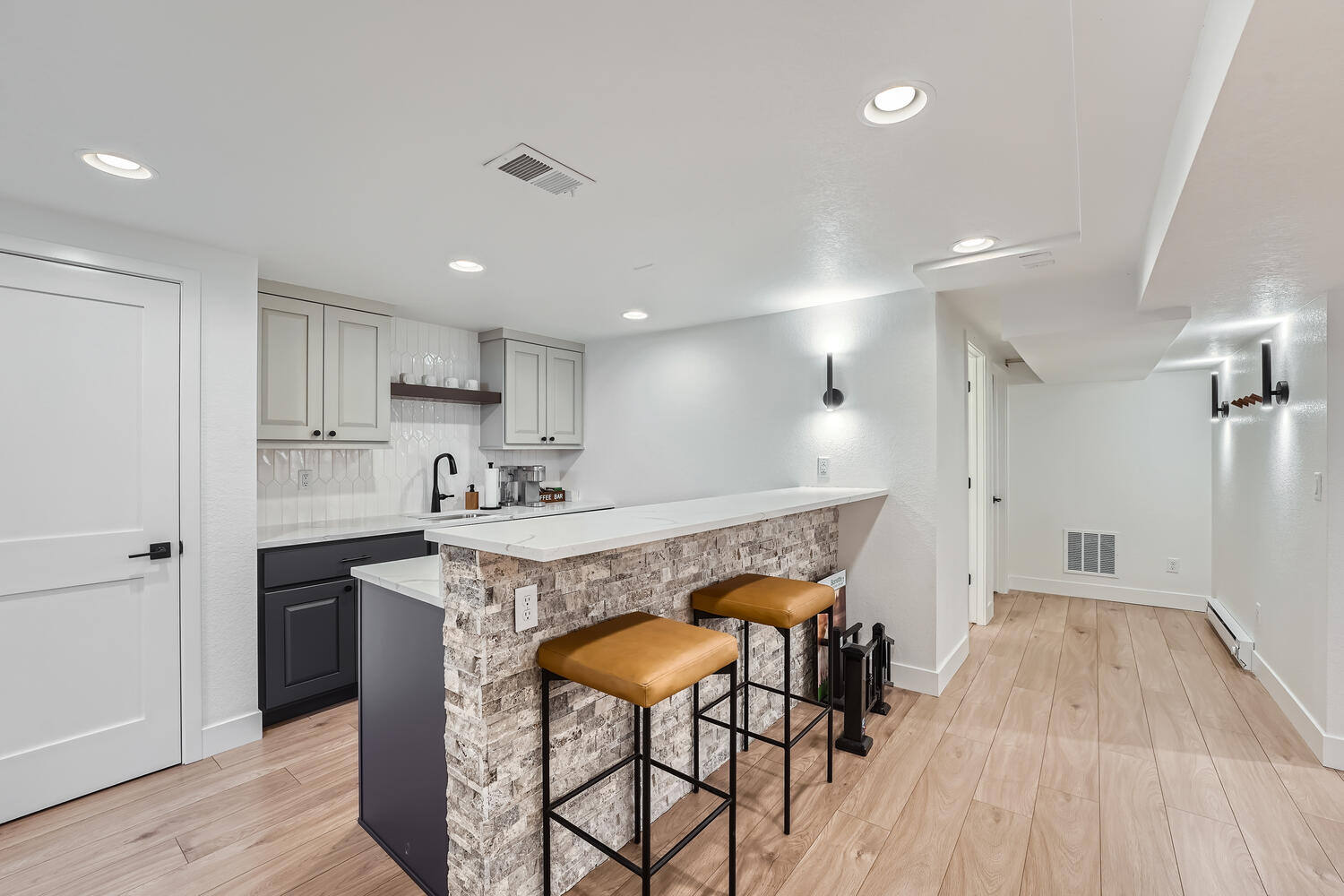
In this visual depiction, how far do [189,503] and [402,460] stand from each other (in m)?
1.54

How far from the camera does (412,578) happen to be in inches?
76.0

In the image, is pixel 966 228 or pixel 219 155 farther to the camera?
pixel 966 228

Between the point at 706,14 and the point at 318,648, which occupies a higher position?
the point at 706,14

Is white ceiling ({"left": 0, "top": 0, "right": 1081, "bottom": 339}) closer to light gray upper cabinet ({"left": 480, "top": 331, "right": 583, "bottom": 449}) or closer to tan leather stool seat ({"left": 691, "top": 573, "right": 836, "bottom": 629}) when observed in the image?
tan leather stool seat ({"left": 691, "top": 573, "right": 836, "bottom": 629})

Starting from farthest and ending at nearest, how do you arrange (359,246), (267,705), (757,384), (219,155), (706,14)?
1. (757,384)
2. (267,705)
3. (359,246)
4. (219,155)
5. (706,14)

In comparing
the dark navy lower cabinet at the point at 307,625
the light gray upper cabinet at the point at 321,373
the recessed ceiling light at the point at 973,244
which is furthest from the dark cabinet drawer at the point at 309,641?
the recessed ceiling light at the point at 973,244

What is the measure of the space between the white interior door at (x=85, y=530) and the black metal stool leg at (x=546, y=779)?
6.69 ft

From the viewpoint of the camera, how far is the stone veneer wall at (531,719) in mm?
1607

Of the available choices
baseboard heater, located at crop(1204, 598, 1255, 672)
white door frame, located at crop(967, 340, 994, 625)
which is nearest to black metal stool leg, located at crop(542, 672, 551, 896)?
white door frame, located at crop(967, 340, 994, 625)

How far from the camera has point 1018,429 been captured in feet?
19.0

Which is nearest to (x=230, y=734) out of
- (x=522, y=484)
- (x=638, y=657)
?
(x=638, y=657)

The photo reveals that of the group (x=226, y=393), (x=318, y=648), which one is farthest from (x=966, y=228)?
(x=318, y=648)

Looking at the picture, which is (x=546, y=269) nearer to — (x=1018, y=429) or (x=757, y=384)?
(x=757, y=384)

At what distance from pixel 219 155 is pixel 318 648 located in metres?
2.38
